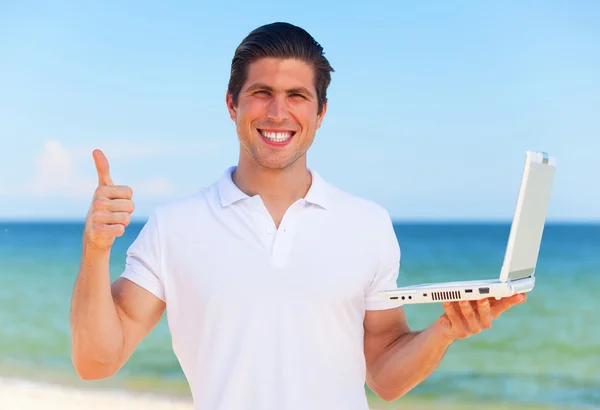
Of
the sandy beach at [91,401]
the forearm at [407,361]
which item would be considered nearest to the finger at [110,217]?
the forearm at [407,361]

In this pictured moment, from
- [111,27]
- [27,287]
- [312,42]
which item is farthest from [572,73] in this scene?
[312,42]

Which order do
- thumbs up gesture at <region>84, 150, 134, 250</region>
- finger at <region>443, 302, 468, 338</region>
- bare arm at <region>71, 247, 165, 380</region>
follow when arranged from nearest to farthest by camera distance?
thumbs up gesture at <region>84, 150, 134, 250</region>, bare arm at <region>71, 247, 165, 380</region>, finger at <region>443, 302, 468, 338</region>

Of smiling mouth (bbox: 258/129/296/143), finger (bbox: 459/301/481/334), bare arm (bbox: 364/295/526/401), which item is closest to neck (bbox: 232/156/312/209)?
smiling mouth (bbox: 258/129/296/143)

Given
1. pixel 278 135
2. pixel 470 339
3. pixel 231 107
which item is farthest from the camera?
pixel 470 339

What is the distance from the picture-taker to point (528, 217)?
2.18 meters

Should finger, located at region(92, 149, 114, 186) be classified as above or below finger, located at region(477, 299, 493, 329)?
above

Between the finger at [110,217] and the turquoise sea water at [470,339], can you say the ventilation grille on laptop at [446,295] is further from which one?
the turquoise sea water at [470,339]

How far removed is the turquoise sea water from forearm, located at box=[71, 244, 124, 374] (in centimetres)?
753

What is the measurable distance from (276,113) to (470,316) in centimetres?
80

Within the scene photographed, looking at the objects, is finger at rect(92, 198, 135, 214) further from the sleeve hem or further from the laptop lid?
the laptop lid

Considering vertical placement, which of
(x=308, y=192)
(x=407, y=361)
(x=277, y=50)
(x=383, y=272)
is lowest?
(x=407, y=361)

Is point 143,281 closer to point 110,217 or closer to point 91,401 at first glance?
point 110,217

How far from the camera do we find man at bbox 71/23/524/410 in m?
2.29

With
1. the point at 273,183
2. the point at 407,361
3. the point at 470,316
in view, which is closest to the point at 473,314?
the point at 470,316
